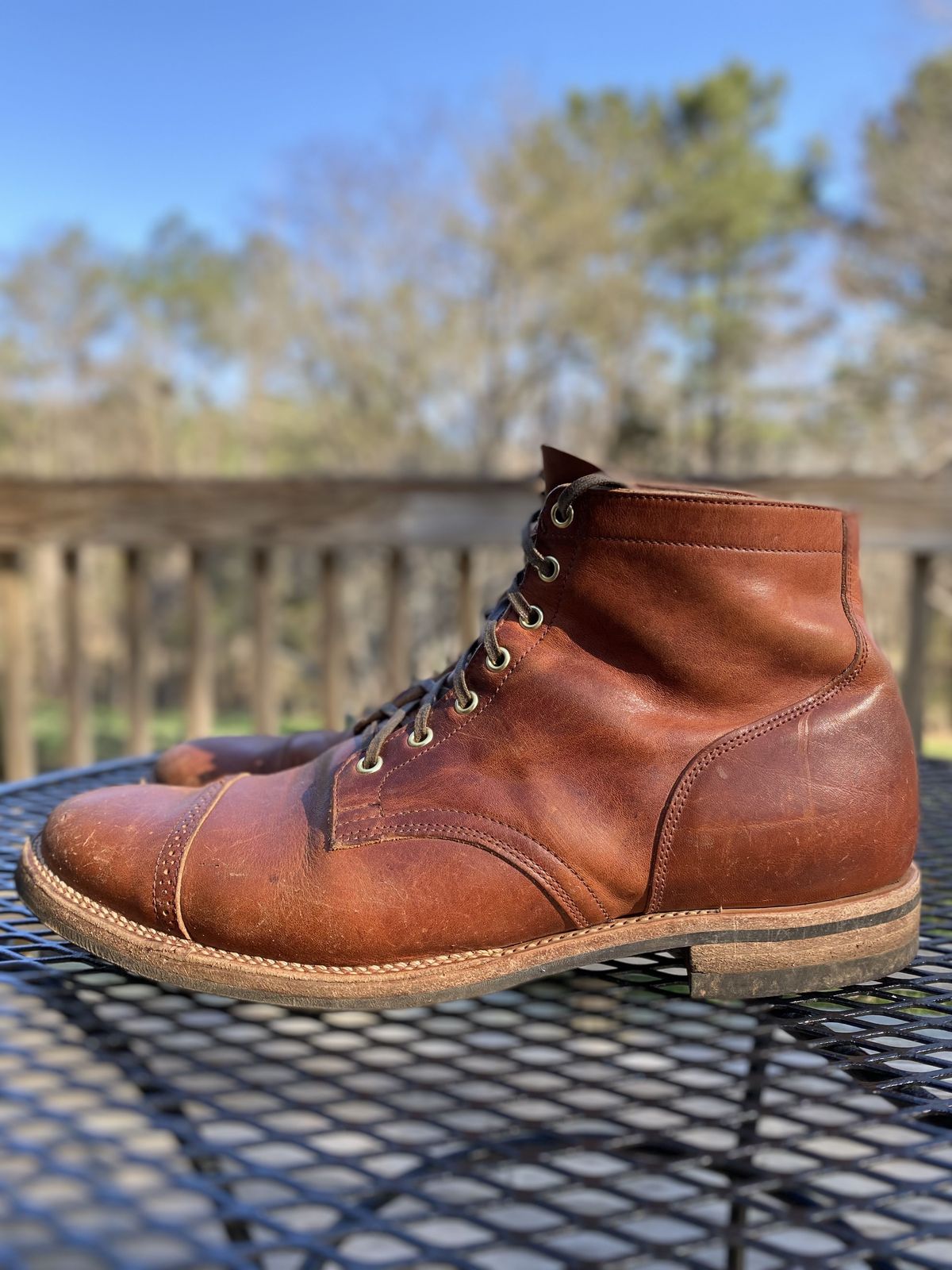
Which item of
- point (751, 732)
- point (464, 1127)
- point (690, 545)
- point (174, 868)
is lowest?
point (464, 1127)

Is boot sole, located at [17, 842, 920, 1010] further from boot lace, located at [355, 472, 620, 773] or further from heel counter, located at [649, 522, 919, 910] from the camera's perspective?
boot lace, located at [355, 472, 620, 773]

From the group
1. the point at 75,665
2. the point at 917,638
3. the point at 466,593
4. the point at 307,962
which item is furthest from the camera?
the point at 75,665

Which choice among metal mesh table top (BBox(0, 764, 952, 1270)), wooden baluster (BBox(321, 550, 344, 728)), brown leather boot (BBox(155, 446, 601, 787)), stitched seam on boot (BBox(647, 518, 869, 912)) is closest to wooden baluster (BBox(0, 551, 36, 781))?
wooden baluster (BBox(321, 550, 344, 728))

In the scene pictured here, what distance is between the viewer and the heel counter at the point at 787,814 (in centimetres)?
69

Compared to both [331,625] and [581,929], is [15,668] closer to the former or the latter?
[331,625]

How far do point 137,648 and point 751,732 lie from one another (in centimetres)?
186

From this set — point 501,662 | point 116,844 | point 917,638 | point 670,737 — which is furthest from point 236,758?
point 917,638

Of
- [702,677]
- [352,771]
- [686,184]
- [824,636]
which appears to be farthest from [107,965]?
[686,184]

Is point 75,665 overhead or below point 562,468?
below

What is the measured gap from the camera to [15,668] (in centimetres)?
225

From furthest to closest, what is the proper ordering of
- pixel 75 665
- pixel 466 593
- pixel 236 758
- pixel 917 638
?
pixel 75 665 → pixel 466 593 → pixel 917 638 → pixel 236 758

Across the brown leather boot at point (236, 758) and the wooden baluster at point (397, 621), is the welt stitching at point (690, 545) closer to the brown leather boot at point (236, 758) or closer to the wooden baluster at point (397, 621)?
the brown leather boot at point (236, 758)

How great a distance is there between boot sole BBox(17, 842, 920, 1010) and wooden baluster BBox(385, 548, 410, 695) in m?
1.44

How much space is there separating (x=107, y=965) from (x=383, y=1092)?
256mm
